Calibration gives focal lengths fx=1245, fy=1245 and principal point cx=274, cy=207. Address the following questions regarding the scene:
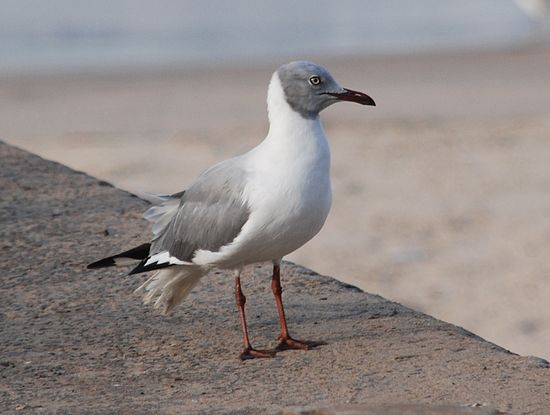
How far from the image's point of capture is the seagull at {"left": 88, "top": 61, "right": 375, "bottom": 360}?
14.5ft

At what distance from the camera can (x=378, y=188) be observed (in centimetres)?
1093

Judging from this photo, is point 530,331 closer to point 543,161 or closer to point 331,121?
point 543,161

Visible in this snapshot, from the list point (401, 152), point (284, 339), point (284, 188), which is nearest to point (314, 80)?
point (284, 188)

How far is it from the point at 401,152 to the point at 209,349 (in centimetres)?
786

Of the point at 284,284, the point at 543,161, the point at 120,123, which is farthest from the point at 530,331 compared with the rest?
the point at 120,123

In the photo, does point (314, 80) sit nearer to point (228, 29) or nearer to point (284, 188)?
point (284, 188)

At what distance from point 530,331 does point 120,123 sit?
28.0 feet

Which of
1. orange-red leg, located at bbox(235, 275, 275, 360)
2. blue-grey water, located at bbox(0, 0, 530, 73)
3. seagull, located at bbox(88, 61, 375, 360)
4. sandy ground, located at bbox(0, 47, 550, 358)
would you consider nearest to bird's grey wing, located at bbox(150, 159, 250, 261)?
seagull, located at bbox(88, 61, 375, 360)

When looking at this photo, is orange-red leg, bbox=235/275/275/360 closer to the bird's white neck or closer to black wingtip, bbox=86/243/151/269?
black wingtip, bbox=86/243/151/269

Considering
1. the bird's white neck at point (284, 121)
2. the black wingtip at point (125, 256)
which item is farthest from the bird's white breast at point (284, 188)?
the black wingtip at point (125, 256)

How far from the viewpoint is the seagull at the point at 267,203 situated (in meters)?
4.41

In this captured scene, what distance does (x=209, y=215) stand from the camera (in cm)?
468

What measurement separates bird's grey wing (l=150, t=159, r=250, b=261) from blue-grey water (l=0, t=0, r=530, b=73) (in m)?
15.4

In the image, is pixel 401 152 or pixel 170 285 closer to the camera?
pixel 170 285
